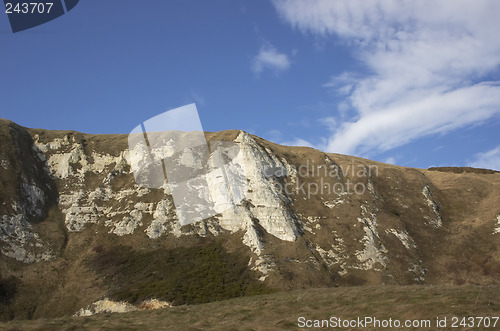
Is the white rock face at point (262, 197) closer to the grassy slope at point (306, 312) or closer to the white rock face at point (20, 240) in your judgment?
the white rock face at point (20, 240)

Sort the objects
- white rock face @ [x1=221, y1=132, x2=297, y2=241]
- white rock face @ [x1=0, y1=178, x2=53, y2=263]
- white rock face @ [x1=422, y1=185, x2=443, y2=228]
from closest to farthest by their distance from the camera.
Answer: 1. white rock face @ [x1=0, y1=178, x2=53, y2=263]
2. white rock face @ [x1=221, y1=132, x2=297, y2=241]
3. white rock face @ [x1=422, y1=185, x2=443, y2=228]

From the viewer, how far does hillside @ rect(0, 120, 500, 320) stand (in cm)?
6006

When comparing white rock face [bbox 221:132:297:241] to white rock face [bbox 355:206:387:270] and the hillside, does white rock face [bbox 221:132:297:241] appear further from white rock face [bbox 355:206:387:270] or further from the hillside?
white rock face [bbox 355:206:387:270]

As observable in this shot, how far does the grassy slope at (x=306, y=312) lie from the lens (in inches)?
950

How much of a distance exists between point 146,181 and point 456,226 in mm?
65360

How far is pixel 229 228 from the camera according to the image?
7462cm

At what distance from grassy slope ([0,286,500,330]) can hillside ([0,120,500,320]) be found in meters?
22.6

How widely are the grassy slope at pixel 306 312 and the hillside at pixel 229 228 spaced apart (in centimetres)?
2264

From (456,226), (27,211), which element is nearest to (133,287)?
(27,211)

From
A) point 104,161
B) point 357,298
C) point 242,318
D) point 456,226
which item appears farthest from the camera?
point 104,161

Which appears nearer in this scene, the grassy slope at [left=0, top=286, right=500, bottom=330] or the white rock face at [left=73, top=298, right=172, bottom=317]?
the grassy slope at [left=0, top=286, right=500, bottom=330]

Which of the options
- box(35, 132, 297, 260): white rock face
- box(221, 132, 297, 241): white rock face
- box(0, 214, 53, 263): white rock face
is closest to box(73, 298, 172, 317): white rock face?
box(0, 214, 53, 263): white rock face

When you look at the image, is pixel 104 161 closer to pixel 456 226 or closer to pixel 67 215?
pixel 67 215

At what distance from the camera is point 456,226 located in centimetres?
8069
